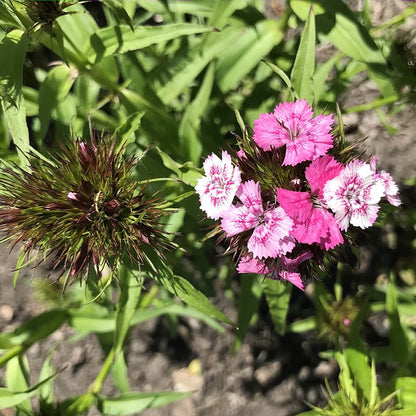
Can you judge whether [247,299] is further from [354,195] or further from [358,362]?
[354,195]

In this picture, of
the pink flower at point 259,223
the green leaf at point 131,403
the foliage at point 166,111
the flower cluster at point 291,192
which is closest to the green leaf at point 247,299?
the foliage at point 166,111

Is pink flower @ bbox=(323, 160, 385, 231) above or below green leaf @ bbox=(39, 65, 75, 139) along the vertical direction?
below

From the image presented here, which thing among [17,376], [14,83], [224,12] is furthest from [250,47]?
[17,376]

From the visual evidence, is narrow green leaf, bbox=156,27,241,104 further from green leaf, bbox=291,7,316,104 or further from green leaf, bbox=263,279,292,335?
green leaf, bbox=263,279,292,335

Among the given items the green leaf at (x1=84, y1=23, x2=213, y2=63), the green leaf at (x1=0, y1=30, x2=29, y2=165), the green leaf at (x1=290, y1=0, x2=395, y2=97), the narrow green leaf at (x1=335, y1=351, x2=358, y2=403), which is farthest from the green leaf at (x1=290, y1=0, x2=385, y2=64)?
the narrow green leaf at (x1=335, y1=351, x2=358, y2=403)

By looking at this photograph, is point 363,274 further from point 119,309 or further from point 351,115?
point 119,309

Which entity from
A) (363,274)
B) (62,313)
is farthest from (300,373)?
(62,313)

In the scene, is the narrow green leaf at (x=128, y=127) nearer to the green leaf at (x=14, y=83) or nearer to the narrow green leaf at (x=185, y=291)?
the green leaf at (x=14, y=83)
